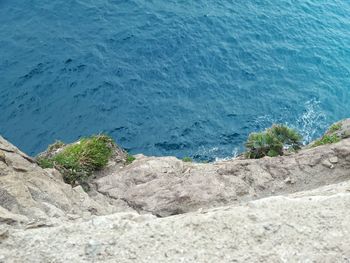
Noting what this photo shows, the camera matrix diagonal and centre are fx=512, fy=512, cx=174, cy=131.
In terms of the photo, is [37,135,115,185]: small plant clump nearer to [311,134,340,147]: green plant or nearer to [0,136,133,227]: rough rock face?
[0,136,133,227]: rough rock face

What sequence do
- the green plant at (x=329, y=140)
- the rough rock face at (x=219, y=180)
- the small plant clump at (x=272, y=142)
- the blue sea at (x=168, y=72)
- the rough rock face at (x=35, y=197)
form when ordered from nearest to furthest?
the rough rock face at (x=35, y=197)
the rough rock face at (x=219, y=180)
the green plant at (x=329, y=140)
the small plant clump at (x=272, y=142)
the blue sea at (x=168, y=72)

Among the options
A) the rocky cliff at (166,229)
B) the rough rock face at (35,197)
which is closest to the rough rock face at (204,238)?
the rocky cliff at (166,229)

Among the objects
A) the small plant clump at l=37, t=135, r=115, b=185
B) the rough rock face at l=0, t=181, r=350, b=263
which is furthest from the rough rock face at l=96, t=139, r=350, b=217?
the rough rock face at l=0, t=181, r=350, b=263

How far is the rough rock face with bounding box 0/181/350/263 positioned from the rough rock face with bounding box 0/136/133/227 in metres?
1.25

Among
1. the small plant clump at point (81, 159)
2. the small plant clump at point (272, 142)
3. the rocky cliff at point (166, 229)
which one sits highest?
the rocky cliff at point (166, 229)

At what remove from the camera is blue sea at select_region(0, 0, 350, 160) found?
30.1 metres

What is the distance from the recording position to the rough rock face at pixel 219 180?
15422 millimetres

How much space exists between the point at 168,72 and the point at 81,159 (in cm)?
1671

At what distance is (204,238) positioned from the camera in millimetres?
9898

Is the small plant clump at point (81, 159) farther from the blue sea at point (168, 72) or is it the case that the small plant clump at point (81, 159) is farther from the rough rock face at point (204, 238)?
the blue sea at point (168, 72)

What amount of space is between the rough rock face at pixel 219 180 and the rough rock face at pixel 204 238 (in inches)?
182

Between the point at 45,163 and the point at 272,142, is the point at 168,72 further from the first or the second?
the point at 45,163

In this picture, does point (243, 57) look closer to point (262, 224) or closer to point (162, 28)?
point (162, 28)

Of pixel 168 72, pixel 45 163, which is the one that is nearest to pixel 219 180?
pixel 45 163
